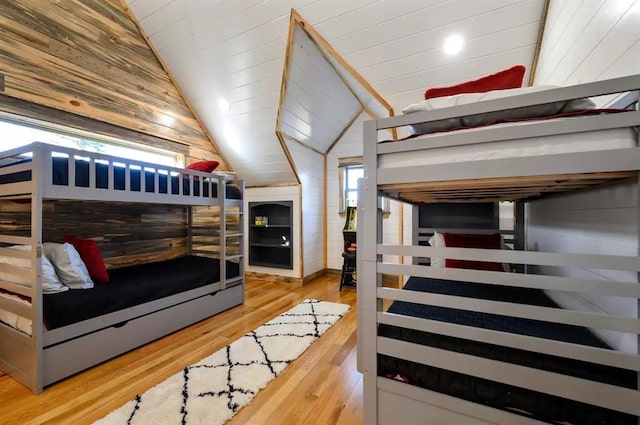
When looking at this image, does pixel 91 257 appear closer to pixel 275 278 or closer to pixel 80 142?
pixel 80 142

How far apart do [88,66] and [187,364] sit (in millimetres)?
2757

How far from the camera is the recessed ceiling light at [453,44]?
2.19m

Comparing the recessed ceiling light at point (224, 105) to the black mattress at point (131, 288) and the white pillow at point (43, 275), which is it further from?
the white pillow at point (43, 275)

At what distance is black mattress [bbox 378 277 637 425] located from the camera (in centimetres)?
85

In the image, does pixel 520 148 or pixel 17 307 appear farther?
pixel 17 307

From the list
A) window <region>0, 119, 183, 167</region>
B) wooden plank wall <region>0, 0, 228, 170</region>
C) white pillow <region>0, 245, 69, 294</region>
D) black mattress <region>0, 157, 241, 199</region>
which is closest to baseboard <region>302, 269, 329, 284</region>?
black mattress <region>0, 157, 241, 199</region>

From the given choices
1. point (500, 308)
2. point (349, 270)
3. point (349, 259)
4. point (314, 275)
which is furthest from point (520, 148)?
point (314, 275)

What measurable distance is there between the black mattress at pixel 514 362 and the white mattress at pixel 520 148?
2.23 ft

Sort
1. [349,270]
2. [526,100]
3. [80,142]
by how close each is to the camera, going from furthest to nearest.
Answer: [349,270]
[80,142]
[526,100]

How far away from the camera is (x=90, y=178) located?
6.07 feet

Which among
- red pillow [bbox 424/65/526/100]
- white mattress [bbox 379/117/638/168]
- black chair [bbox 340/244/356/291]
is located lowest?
black chair [bbox 340/244/356/291]

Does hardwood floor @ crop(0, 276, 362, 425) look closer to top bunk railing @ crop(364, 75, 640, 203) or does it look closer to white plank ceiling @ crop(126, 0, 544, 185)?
top bunk railing @ crop(364, 75, 640, 203)

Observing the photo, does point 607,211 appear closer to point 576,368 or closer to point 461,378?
point 576,368

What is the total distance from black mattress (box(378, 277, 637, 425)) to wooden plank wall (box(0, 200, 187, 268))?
286 centimetres
